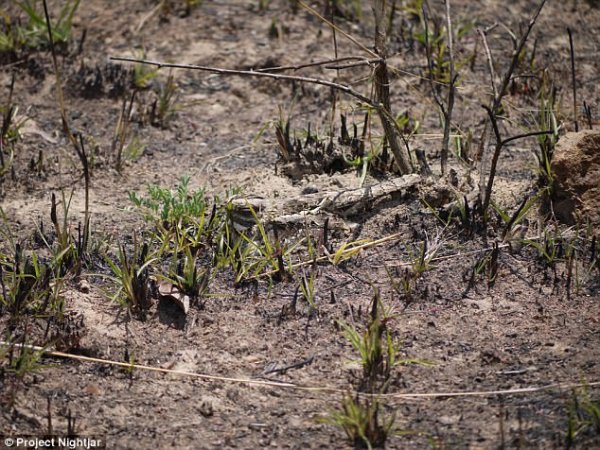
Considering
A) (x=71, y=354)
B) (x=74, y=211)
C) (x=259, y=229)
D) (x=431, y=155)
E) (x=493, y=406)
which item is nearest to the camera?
(x=493, y=406)

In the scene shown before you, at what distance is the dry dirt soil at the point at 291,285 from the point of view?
2906 mm

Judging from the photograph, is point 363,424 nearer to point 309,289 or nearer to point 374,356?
point 374,356

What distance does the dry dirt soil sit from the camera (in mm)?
2906

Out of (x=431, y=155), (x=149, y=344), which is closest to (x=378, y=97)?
(x=431, y=155)

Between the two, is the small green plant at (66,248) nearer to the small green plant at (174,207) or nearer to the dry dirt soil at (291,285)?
the dry dirt soil at (291,285)

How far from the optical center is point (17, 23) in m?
5.50

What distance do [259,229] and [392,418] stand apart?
130 centimetres

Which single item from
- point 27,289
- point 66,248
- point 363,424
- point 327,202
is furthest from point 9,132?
point 363,424

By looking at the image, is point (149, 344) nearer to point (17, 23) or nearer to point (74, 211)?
point (74, 211)

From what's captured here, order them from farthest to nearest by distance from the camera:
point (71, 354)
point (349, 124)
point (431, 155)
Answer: point (349, 124)
point (431, 155)
point (71, 354)

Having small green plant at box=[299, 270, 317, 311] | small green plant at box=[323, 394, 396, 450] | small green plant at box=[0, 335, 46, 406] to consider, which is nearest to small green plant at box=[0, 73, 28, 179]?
small green plant at box=[0, 335, 46, 406]

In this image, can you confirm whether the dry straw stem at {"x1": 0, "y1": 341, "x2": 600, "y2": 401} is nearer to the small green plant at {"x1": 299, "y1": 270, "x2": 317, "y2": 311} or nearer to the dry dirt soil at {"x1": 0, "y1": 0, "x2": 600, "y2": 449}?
the dry dirt soil at {"x1": 0, "y1": 0, "x2": 600, "y2": 449}

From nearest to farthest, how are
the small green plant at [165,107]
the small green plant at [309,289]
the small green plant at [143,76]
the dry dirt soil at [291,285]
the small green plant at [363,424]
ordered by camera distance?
1. the small green plant at [363,424]
2. the dry dirt soil at [291,285]
3. the small green plant at [309,289]
4. the small green plant at [165,107]
5. the small green plant at [143,76]

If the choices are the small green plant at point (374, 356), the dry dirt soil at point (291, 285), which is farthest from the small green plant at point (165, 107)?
the small green plant at point (374, 356)
